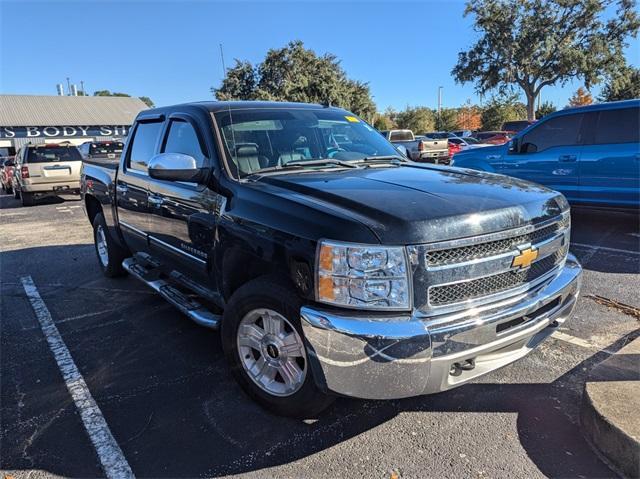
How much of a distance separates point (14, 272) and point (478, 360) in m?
6.57

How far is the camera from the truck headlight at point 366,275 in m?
2.30

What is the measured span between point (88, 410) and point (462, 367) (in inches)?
93.4

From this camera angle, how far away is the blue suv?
691 centimetres

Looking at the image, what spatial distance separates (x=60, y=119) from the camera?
49.8 metres

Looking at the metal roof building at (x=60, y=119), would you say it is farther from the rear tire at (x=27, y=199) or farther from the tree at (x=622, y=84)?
the tree at (x=622, y=84)

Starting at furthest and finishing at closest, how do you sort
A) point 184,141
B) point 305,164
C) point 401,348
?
1. point 184,141
2. point 305,164
3. point 401,348

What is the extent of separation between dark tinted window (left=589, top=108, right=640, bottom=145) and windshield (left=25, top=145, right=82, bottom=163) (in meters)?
13.9

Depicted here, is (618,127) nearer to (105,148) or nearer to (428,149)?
(428,149)

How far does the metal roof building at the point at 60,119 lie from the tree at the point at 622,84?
4537 cm

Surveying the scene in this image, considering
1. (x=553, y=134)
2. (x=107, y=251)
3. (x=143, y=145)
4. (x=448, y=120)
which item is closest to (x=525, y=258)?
(x=143, y=145)

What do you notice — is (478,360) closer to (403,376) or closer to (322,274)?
(403,376)

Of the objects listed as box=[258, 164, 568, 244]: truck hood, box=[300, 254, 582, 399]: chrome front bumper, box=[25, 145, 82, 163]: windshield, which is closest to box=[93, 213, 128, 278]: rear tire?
box=[258, 164, 568, 244]: truck hood

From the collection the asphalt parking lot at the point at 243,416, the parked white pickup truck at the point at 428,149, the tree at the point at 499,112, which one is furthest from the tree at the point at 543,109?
the asphalt parking lot at the point at 243,416

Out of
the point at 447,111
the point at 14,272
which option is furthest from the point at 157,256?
the point at 447,111
